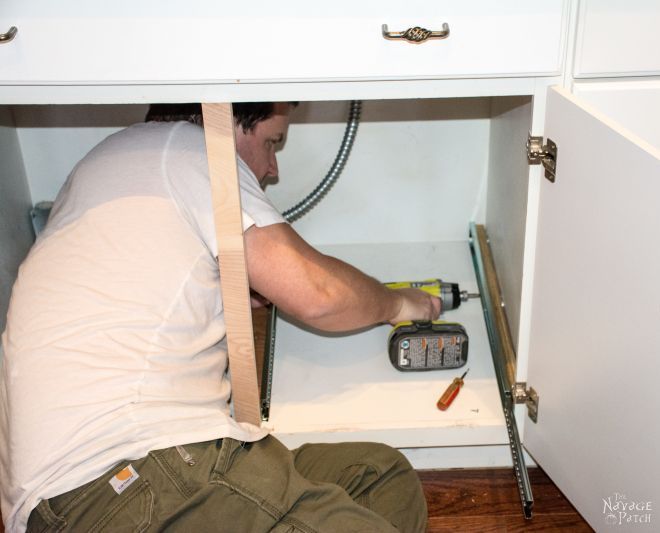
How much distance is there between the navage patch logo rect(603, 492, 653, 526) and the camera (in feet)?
3.31

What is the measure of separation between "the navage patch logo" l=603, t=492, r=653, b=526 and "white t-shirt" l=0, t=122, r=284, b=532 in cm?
49

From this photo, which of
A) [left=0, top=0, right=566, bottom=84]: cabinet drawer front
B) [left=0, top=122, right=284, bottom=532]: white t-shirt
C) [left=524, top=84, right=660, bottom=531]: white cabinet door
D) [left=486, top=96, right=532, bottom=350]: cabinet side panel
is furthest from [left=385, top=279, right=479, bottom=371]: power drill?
[left=0, top=0, right=566, bottom=84]: cabinet drawer front

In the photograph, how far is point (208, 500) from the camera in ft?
3.29

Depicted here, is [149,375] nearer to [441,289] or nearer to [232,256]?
[232,256]

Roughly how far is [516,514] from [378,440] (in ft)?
0.85

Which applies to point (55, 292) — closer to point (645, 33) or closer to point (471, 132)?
point (645, 33)

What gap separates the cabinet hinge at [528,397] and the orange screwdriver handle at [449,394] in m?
0.11

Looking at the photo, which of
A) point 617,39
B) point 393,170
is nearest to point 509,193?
point 393,170

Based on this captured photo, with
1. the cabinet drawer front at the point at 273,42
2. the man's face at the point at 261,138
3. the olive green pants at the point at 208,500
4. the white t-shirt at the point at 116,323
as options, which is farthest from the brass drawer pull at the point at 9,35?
the olive green pants at the point at 208,500

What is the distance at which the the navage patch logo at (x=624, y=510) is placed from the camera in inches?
39.7

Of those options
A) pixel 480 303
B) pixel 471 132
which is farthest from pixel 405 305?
pixel 471 132

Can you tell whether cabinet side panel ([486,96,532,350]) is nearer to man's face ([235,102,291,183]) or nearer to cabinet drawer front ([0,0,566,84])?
cabinet drawer front ([0,0,566,84])

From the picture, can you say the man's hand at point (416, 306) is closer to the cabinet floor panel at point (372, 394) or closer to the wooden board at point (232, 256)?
the cabinet floor panel at point (372, 394)

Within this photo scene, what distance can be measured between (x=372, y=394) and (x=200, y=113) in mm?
559
